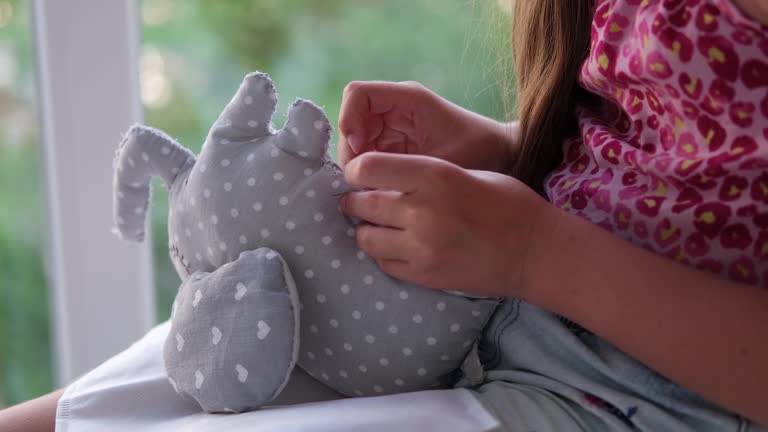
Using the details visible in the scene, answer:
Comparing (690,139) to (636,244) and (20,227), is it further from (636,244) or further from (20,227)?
(20,227)

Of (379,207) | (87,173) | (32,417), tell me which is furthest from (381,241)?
(87,173)

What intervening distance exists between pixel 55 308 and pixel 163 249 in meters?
0.19

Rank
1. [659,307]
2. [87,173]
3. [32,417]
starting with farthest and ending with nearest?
[87,173] → [32,417] → [659,307]

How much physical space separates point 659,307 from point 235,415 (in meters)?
0.29

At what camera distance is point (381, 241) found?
0.57m

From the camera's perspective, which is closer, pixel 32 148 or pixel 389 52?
pixel 32 148

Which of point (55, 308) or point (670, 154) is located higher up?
point (670, 154)

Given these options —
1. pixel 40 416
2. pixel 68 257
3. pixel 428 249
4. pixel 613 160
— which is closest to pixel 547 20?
pixel 613 160

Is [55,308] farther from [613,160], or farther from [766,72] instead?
[766,72]

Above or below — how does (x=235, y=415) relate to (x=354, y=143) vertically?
below

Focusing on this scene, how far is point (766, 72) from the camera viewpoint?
532 millimetres

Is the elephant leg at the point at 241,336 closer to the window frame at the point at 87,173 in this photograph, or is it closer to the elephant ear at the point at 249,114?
the elephant ear at the point at 249,114

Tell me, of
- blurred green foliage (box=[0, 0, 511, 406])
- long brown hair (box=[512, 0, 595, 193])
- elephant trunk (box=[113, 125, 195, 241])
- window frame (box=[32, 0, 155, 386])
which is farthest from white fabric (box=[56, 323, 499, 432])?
blurred green foliage (box=[0, 0, 511, 406])

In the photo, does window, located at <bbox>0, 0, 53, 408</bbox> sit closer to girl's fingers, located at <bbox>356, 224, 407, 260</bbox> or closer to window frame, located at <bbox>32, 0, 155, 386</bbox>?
window frame, located at <bbox>32, 0, 155, 386</bbox>
